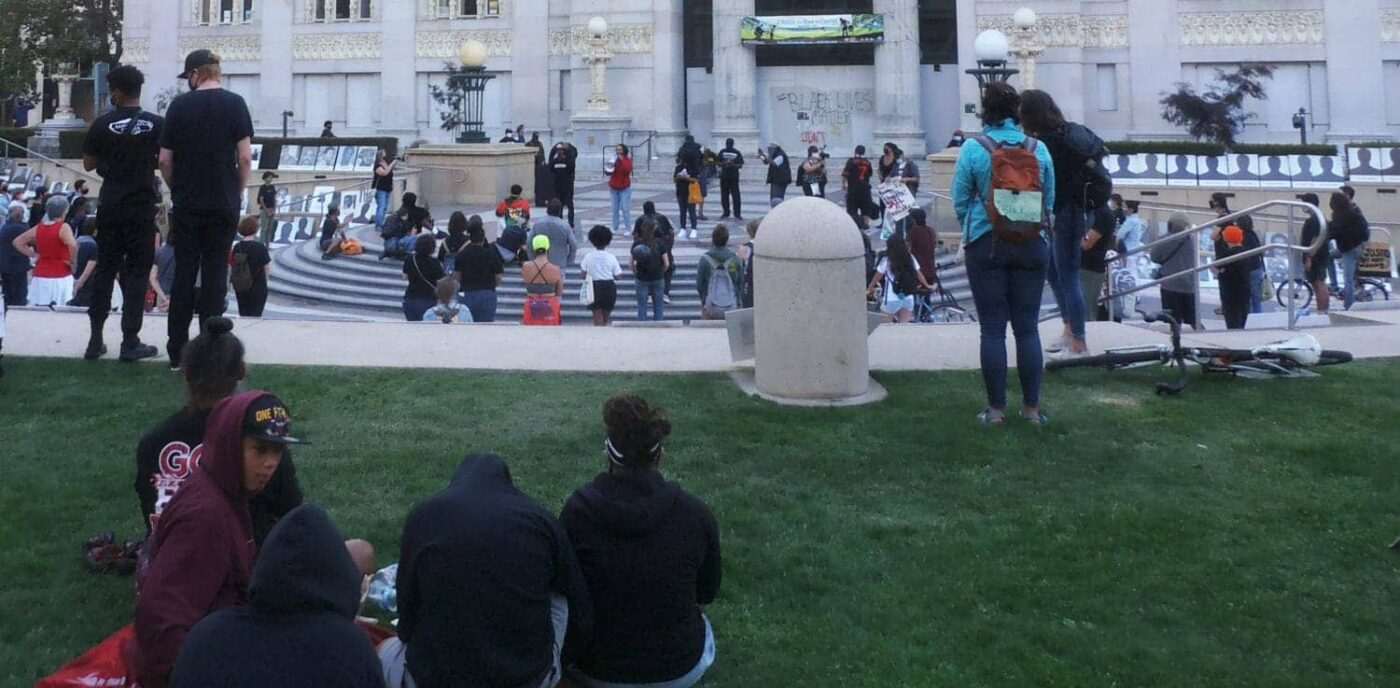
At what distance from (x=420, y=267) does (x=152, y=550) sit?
10.4m

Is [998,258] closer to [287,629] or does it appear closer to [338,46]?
[287,629]

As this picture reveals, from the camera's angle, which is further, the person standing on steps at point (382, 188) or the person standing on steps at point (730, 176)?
the person standing on steps at point (730, 176)

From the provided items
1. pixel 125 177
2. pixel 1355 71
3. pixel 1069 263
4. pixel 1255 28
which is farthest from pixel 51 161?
pixel 1355 71

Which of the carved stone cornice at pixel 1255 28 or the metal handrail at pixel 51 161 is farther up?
the carved stone cornice at pixel 1255 28

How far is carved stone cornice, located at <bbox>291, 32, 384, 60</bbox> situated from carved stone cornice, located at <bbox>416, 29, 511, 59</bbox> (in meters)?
1.73

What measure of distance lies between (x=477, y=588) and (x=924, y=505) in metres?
2.91

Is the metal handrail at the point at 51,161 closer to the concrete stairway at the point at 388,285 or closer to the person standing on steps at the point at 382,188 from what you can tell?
the person standing on steps at the point at 382,188

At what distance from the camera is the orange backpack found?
6.67m

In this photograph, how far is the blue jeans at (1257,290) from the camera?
587 inches

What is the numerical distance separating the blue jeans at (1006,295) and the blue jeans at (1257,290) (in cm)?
884

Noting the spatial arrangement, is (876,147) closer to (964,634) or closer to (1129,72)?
(1129,72)

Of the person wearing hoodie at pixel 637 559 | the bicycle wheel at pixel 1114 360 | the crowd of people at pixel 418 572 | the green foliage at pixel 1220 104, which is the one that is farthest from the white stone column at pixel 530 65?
the person wearing hoodie at pixel 637 559

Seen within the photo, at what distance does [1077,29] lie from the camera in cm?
3759

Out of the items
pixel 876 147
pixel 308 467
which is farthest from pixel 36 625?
pixel 876 147
